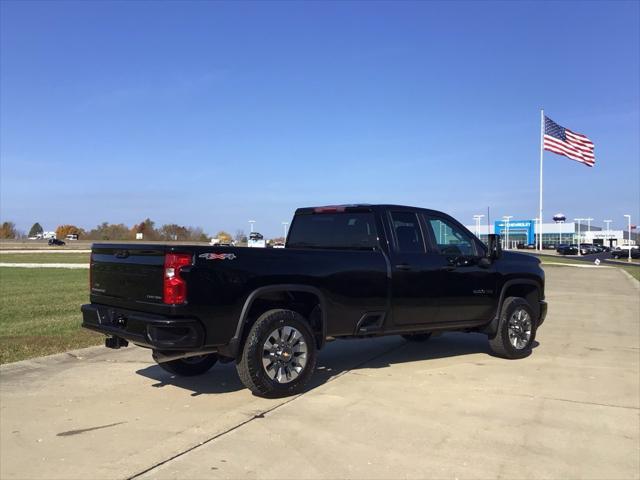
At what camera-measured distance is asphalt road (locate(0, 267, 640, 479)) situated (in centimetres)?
415

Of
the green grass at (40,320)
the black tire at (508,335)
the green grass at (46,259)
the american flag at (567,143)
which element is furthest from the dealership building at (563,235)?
the black tire at (508,335)

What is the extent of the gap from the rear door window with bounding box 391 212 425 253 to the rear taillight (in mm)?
2745

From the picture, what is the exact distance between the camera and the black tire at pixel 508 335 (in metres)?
7.78

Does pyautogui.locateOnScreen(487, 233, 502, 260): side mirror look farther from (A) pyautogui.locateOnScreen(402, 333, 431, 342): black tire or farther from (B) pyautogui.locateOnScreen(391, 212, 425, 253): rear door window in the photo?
(A) pyautogui.locateOnScreen(402, 333, 431, 342): black tire

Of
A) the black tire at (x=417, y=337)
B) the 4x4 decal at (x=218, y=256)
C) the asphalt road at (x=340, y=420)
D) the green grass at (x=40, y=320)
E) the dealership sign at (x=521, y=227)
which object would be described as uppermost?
the dealership sign at (x=521, y=227)

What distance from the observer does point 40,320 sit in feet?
36.0

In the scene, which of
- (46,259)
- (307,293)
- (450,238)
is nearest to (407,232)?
(450,238)

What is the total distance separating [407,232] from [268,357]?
2430 mm

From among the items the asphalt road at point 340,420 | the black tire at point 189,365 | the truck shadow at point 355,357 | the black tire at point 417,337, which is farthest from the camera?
the black tire at point 417,337

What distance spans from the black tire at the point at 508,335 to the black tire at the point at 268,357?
3042 mm

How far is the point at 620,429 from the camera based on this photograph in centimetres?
507

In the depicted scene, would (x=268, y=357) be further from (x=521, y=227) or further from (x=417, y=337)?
(x=521, y=227)

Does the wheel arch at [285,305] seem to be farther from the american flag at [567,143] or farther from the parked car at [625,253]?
the parked car at [625,253]

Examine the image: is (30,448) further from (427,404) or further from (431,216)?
(431,216)
